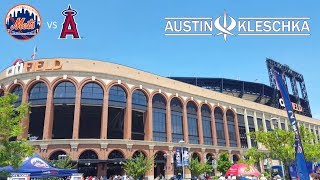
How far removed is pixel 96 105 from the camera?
4678cm

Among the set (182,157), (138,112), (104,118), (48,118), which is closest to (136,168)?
(104,118)

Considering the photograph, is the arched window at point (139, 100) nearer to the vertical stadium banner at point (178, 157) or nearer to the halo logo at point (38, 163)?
the vertical stadium banner at point (178, 157)

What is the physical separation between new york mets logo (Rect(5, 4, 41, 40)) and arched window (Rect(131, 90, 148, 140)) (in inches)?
951

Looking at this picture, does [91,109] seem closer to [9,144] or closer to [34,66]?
[34,66]

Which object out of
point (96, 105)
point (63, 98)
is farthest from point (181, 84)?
point (63, 98)

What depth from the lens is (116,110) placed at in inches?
2121

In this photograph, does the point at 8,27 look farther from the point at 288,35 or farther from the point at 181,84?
the point at 181,84

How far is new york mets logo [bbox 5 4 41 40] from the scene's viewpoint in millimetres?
27344

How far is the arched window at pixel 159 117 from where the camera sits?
2025 inches

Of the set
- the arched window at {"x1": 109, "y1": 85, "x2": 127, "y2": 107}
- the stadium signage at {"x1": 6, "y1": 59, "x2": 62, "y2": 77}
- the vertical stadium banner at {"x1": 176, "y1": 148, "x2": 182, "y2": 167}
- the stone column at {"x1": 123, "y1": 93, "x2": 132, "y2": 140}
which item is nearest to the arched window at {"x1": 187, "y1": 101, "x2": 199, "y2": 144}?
the vertical stadium banner at {"x1": 176, "y1": 148, "x2": 182, "y2": 167}

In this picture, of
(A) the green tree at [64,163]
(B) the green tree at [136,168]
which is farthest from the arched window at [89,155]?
(B) the green tree at [136,168]

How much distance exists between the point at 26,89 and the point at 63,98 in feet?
18.4

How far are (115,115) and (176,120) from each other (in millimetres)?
10578

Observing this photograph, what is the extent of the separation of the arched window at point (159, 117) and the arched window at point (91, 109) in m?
8.83
